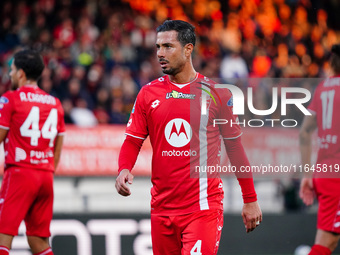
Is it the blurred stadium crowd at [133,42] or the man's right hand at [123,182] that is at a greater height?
the blurred stadium crowd at [133,42]

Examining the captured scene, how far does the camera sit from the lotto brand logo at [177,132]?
165 inches

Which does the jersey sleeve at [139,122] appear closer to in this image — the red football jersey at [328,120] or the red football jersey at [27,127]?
the red football jersey at [27,127]

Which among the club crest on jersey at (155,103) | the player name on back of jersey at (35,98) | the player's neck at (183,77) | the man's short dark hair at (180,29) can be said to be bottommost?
the player name on back of jersey at (35,98)

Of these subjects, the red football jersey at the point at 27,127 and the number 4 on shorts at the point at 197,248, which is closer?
the number 4 on shorts at the point at 197,248

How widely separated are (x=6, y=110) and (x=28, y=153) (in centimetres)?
44

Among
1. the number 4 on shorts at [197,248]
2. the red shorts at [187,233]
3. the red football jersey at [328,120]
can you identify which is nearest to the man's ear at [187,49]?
the red shorts at [187,233]

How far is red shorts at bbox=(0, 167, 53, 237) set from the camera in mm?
5445

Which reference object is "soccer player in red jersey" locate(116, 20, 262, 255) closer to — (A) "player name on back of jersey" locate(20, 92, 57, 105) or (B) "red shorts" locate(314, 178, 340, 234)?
(B) "red shorts" locate(314, 178, 340, 234)

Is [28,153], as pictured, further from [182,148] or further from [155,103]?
[182,148]

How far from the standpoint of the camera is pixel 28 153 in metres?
5.50

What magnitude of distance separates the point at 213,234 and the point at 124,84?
20.9 feet

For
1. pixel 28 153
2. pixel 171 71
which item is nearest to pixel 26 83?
pixel 28 153

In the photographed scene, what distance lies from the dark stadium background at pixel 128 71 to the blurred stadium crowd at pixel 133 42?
2 cm

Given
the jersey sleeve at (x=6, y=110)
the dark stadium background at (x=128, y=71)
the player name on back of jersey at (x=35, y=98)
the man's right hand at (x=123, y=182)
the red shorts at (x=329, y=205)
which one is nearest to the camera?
the man's right hand at (x=123, y=182)
